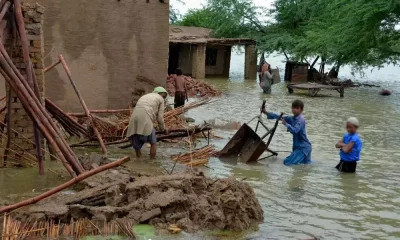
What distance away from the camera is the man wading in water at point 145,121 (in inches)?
411

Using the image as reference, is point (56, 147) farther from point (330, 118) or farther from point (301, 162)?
point (330, 118)

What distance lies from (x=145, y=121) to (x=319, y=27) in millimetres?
26521

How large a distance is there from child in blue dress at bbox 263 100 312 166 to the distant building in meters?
24.9

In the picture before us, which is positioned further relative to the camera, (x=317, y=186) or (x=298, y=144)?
(x=298, y=144)

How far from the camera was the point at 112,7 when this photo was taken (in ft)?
44.1

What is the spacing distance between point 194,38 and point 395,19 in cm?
1378

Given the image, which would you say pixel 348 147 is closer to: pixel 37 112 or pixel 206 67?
pixel 37 112

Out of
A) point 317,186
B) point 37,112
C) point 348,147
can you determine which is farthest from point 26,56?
point 348,147

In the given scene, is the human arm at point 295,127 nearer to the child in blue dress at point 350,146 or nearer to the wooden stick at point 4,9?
the child in blue dress at point 350,146

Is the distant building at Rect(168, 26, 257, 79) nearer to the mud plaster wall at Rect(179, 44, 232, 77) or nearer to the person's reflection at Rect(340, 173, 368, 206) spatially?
the mud plaster wall at Rect(179, 44, 232, 77)

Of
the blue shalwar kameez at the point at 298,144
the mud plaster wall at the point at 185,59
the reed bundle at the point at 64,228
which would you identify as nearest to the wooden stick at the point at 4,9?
the reed bundle at the point at 64,228

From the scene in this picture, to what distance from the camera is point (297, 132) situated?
10.4 meters

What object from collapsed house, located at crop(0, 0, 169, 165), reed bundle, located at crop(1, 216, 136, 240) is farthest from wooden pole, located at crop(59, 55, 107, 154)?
reed bundle, located at crop(1, 216, 136, 240)

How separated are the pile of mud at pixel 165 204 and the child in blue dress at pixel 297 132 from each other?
3.30 meters
